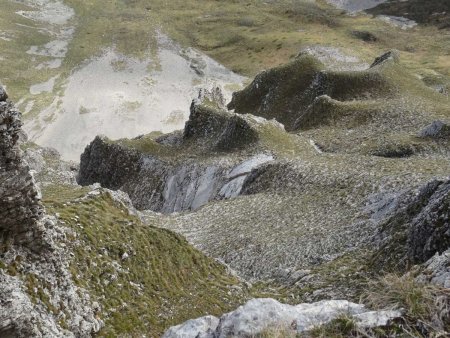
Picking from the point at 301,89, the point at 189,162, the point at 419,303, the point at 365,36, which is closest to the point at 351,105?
the point at 301,89

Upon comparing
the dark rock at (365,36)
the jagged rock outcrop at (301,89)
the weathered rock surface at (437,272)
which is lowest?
the dark rock at (365,36)

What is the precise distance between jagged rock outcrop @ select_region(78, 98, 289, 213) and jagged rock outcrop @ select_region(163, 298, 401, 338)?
101 feet

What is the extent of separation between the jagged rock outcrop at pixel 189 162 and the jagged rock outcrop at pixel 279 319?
101 ft

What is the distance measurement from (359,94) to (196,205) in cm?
3306

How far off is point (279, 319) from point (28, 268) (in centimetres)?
917

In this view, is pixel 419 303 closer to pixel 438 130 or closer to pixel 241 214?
pixel 241 214

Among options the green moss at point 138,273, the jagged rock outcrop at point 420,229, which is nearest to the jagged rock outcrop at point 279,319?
the green moss at point 138,273

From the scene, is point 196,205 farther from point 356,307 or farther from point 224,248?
point 356,307

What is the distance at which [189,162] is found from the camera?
167ft

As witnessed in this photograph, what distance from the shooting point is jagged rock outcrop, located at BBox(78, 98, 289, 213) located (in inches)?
1836

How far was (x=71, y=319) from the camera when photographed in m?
16.4

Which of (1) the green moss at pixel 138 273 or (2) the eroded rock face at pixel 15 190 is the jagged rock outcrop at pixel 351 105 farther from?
(2) the eroded rock face at pixel 15 190

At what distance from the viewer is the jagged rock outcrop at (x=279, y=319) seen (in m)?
10.4

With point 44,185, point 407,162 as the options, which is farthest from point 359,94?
point 44,185
